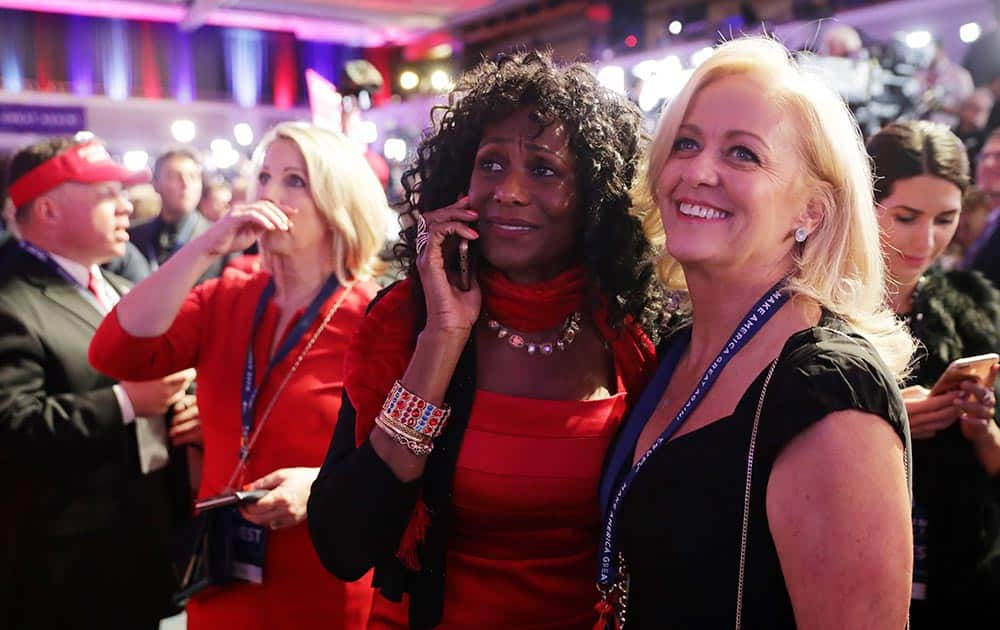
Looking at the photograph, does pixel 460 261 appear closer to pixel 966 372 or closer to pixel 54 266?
pixel 966 372

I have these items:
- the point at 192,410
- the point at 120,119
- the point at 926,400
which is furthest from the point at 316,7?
the point at 926,400

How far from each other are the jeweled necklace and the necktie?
5.49 ft

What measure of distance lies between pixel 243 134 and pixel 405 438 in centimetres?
1682

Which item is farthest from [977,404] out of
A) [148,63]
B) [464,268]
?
[148,63]

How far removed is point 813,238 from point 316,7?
18008mm

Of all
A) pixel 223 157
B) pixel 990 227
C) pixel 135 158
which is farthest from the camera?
pixel 223 157

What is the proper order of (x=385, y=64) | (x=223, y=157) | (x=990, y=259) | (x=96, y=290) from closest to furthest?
1. (x=96, y=290)
2. (x=990, y=259)
3. (x=223, y=157)
4. (x=385, y=64)

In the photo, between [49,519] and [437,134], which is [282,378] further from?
[49,519]

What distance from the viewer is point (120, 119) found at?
54.3ft

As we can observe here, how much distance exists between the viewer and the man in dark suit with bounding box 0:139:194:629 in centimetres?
242

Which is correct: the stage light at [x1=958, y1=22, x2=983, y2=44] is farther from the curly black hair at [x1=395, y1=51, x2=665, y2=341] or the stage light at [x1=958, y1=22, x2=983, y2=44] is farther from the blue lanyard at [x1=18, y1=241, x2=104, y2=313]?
the blue lanyard at [x1=18, y1=241, x2=104, y2=313]

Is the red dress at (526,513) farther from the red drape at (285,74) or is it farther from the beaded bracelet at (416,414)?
the red drape at (285,74)

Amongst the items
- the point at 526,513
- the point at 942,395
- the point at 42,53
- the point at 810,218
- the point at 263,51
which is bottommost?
the point at 526,513

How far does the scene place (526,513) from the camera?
4.77ft
